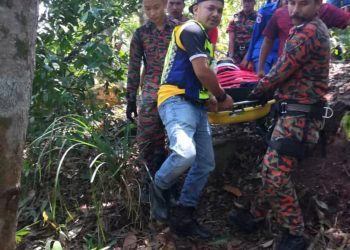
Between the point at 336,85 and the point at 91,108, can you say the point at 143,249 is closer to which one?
the point at 91,108

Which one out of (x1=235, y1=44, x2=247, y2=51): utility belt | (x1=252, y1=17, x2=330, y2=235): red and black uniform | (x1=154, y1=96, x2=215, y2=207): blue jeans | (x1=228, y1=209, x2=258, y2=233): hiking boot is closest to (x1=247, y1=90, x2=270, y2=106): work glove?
(x1=252, y1=17, x2=330, y2=235): red and black uniform

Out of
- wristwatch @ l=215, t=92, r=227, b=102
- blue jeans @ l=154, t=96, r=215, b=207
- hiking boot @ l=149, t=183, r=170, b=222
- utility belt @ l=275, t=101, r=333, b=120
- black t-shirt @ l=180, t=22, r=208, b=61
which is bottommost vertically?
hiking boot @ l=149, t=183, r=170, b=222

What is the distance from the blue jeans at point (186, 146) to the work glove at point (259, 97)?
0.41 meters

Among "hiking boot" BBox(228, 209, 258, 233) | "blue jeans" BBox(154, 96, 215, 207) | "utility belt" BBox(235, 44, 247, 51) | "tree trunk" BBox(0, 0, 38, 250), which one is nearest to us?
"tree trunk" BBox(0, 0, 38, 250)

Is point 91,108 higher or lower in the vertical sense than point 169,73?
lower

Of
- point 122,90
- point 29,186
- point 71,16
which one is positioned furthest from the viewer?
point 122,90

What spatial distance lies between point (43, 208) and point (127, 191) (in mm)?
911

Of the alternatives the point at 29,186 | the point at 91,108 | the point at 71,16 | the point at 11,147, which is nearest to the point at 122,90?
the point at 91,108

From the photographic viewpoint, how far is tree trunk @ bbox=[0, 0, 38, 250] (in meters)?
1.89

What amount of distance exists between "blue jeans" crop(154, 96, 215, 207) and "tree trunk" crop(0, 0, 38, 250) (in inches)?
62.7

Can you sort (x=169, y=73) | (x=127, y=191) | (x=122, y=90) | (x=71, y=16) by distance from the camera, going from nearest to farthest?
(x=169, y=73)
(x=127, y=191)
(x=71, y=16)
(x=122, y=90)

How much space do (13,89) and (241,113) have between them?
2313 mm

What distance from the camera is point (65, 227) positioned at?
4.20 m

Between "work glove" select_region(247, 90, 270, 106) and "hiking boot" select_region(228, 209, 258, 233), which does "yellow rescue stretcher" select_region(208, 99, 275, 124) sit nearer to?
"work glove" select_region(247, 90, 270, 106)
